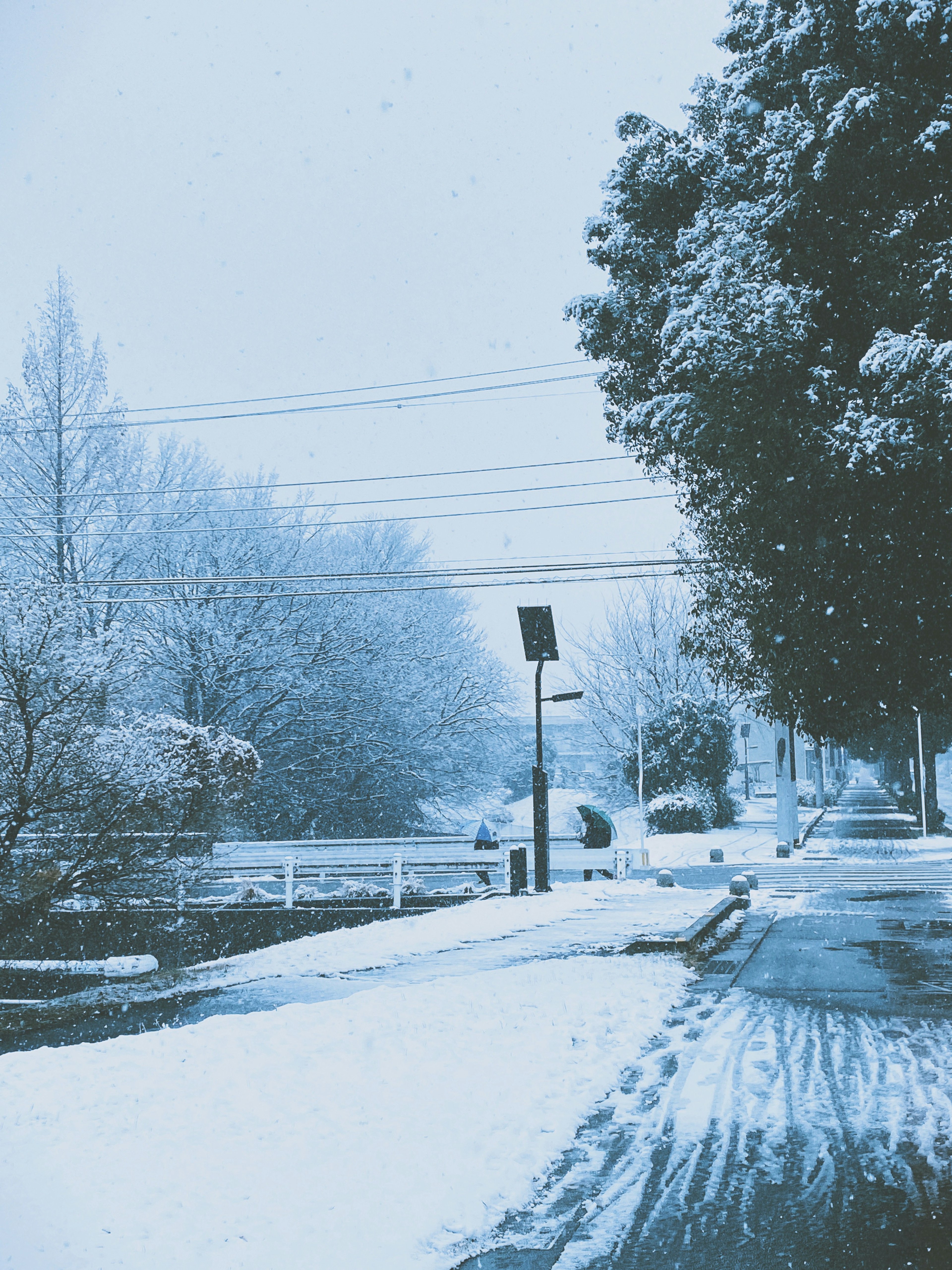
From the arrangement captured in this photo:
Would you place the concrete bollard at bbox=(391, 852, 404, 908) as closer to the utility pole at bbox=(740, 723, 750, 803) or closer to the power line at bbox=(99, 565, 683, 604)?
the power line at bbox=(99, 565, 683, 604)

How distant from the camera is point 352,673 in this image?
31.5m

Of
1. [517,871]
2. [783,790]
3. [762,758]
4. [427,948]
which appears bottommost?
[427,948]

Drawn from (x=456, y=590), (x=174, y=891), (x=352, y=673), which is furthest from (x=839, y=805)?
(x=174, y=891)

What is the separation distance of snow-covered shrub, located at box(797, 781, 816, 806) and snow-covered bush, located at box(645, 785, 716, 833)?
18504 mm

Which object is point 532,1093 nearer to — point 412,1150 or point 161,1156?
point 412,1150

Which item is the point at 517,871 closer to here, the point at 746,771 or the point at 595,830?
the point at 595,830

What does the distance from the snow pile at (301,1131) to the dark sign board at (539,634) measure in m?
10.3

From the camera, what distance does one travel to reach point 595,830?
26.4 meters

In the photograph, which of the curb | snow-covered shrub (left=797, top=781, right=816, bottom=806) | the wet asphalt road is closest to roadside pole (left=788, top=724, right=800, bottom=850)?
the curb

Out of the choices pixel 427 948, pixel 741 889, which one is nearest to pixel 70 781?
pixel 427 948

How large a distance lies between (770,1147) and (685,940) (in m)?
6.46

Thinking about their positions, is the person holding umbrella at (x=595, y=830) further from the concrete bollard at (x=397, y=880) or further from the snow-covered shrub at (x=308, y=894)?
the concrete bollard at (x=397, y=880)

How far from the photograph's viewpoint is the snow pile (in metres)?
4.14

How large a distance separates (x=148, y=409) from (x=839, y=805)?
5371cm
